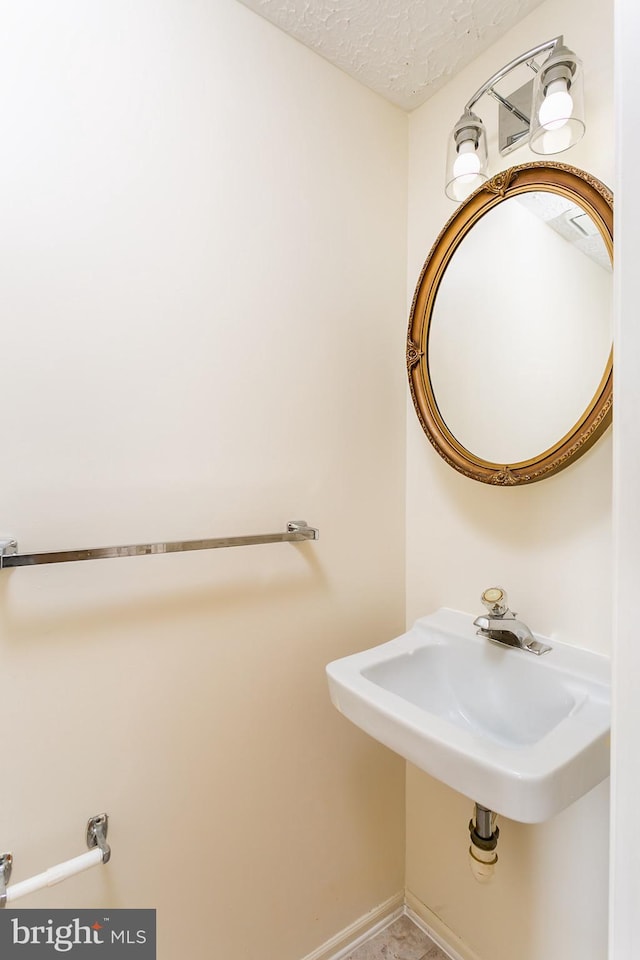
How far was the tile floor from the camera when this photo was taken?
1.31 meters

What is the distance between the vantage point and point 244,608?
3.77ft

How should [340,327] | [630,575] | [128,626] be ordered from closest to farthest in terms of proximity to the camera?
1. [630,575]
2. [128,626]
3. [340,327]

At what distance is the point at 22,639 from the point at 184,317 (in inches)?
27.6

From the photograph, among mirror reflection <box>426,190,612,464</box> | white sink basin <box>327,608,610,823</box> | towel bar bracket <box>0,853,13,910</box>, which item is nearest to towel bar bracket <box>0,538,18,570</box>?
towel bar bracket <box>0,853,13,910</box>

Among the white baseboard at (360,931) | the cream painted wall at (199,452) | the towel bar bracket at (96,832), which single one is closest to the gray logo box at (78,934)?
the cream painted wall at (199,452)

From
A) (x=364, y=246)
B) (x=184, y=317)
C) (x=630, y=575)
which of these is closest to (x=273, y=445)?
(x=184, y=317)

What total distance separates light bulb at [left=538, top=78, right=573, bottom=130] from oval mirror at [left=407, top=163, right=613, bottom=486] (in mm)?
83

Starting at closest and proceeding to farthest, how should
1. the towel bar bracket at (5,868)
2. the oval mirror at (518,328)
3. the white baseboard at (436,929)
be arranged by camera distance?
the towel bar bracket at (5,868)
the oval mirror at (518,328)
the white baseboard at (436,929)

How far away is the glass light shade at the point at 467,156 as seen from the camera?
1131 millimetres

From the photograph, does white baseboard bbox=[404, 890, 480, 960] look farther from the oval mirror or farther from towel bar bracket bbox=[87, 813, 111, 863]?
the oval mirror

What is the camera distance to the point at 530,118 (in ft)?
3.50

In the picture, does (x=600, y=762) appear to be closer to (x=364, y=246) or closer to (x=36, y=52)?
(x=364, y=246)

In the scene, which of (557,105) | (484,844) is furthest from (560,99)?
(484,844)

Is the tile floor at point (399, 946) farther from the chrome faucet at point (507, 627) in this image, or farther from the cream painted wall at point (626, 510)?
the cream painted wall at point (626, 510)
